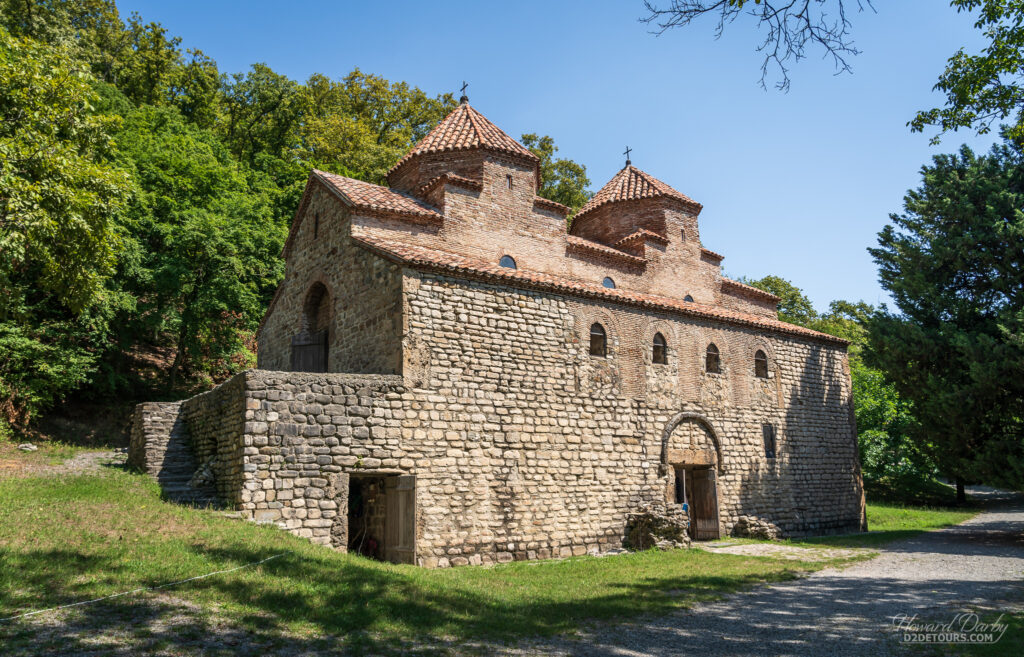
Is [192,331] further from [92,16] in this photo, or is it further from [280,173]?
[92,16]

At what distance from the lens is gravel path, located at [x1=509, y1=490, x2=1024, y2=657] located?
6.23 metres

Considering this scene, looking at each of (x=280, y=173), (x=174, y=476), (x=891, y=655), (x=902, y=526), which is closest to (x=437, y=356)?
(x=174, y=476)

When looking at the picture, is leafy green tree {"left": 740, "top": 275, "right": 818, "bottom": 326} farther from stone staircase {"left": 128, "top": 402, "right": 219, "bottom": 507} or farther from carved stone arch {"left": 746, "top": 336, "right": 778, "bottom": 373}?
stone staircase {"left": 128, "top": 402, "right": 219, "bottom": 507}

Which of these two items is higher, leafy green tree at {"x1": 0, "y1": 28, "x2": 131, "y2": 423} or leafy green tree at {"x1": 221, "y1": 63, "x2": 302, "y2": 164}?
leafy green tree at {"x1": 221, "y1": 63, "x2": 302, "y2": 164}

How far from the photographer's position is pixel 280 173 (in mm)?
27766

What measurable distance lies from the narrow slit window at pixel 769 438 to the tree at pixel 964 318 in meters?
3.41

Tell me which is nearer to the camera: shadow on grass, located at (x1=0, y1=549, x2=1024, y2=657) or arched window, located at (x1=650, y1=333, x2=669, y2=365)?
shadow on grass, located at (x1=0, y1=549, x2=1024, y2=657)

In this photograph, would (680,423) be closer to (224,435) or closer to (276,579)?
(224,435)

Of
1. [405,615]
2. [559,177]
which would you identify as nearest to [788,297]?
[559,177]

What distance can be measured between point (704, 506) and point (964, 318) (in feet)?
27.4

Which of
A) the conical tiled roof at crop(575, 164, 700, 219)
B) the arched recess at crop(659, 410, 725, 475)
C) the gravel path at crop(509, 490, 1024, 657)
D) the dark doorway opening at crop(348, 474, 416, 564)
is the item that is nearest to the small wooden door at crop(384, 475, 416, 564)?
the dark doorway opening at crop(348, 474, 416, 564)

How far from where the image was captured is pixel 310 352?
15.1 meters

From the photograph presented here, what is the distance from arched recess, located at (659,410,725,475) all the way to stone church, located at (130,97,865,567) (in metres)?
0.05

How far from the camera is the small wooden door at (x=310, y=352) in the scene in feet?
48.9
